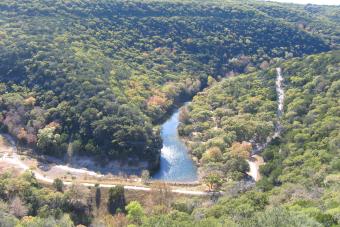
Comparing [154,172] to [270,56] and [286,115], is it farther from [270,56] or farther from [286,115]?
[270,56]

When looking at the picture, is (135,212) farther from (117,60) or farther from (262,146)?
(117,60)

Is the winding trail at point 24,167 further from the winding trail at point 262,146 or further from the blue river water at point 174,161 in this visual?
the winding trail at point 262,146

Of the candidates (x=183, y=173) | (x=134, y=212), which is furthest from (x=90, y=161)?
(x=134, y=212)

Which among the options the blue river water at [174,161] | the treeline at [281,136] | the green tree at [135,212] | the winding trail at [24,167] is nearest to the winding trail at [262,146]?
the treeline at [281,136]

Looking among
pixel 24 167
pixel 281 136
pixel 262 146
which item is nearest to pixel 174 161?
pixel 262 146

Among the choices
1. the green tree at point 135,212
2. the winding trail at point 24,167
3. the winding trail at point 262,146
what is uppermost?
the winding trail at point 262,146
